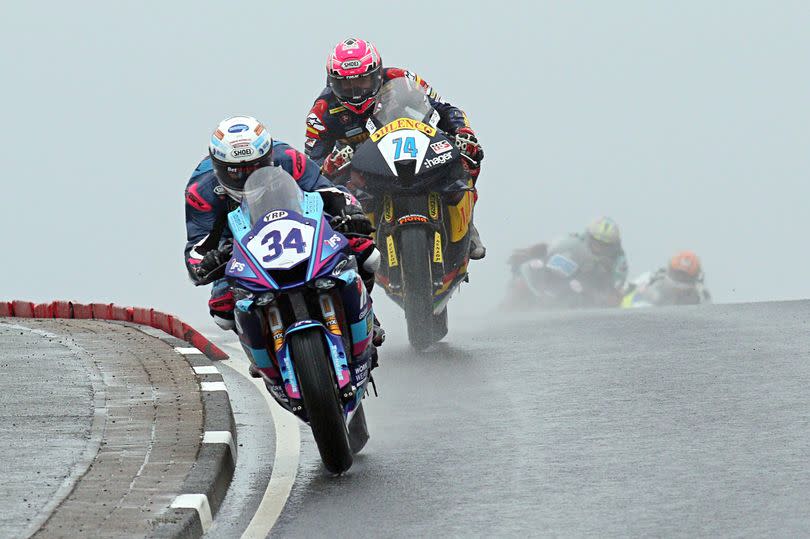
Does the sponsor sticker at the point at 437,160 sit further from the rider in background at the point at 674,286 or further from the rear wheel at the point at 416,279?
the rider in background at the point at 674,286

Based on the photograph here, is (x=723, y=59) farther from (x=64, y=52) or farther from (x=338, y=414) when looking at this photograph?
(x=338, y=414)

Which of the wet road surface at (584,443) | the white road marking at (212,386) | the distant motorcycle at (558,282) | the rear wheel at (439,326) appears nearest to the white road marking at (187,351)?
the wet road surface at (584,443)

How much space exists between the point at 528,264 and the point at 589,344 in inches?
590

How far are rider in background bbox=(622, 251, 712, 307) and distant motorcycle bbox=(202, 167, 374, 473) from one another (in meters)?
20.2

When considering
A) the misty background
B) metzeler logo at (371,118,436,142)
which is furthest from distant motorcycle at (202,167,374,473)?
the misty background

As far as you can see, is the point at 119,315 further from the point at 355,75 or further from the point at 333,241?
the point at 333,241

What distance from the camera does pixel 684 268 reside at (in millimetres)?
29047

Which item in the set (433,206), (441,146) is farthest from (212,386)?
(441,146)

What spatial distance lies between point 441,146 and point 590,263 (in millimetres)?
14975

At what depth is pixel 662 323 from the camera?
1460 cm

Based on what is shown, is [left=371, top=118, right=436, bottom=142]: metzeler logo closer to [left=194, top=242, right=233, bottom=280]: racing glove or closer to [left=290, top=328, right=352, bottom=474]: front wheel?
[left=194, top=242, right=233, bottom=280]: racing glove

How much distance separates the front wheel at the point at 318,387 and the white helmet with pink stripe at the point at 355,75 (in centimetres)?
605

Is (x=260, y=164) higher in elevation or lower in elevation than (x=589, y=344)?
higher

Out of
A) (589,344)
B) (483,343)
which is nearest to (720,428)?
(589,344)
